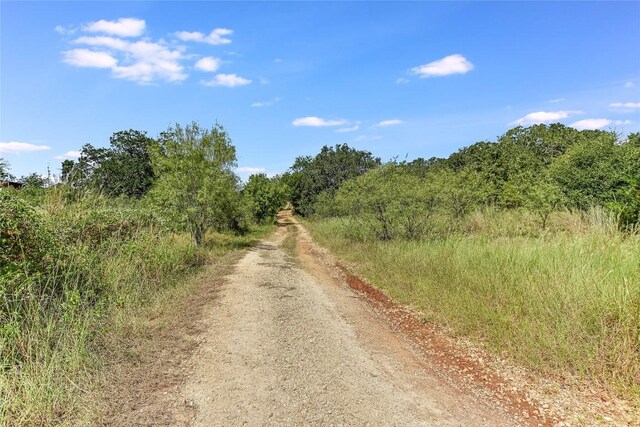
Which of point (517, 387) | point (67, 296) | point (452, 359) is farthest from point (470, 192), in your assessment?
point (67, 296)

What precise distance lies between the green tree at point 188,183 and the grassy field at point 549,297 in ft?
33.0

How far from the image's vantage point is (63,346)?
4.21m

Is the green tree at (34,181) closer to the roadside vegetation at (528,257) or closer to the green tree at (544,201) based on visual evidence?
the roadside vegetation at (528,257)

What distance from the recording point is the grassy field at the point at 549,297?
13.8ft

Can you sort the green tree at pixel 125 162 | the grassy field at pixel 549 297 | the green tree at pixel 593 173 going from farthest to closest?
the green tree at pixel 125 162 → the green tree at pixel 593 173 → the grassy field at pixel 549 297

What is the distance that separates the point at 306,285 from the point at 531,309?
5648mm

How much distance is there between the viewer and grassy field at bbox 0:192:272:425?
353cm

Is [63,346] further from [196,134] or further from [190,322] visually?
[196,134]

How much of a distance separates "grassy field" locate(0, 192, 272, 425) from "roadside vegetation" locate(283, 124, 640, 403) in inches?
208

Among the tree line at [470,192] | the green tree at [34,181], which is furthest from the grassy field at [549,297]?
the green tree at [34,181]

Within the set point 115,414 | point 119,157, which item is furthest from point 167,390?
point 119,157

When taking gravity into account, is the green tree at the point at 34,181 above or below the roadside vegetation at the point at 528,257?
above

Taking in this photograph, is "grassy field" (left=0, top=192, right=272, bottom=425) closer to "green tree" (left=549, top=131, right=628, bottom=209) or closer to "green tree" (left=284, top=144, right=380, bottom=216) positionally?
Result: "green tree" (left=549, top=131, right=628, bottom=209)

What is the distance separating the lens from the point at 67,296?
16.7 feet
